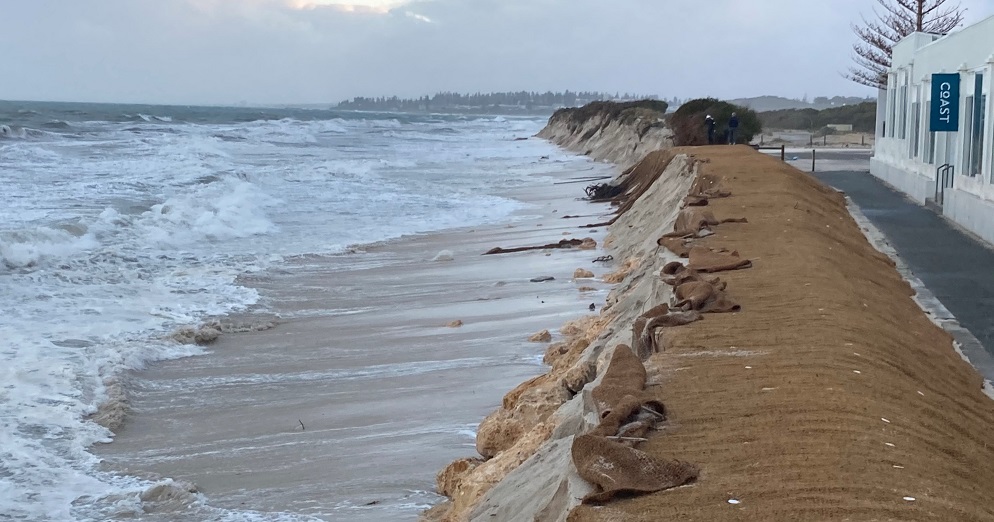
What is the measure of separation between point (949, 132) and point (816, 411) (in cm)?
1944

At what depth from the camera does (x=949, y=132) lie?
890 inches

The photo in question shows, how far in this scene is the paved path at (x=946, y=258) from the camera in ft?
33.4

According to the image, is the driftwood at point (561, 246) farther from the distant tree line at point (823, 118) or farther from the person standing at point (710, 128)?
the distant tree line at point (823, 118)

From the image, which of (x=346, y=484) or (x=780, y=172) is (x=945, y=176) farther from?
(x=346, y=484)

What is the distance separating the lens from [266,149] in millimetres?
58344

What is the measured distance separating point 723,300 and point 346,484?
3.15 m

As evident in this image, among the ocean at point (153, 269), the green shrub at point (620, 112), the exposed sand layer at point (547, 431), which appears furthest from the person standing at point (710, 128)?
the exposed sand layer at point (547, 431)

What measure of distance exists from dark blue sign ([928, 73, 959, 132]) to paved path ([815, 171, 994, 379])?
1782 mm

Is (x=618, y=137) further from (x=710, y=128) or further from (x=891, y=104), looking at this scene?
(x=891, y=104)

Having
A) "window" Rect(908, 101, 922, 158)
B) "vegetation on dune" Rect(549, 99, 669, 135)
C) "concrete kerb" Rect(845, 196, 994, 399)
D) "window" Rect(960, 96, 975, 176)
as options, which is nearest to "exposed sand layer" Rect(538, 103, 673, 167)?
"vegetation on dune" Rect(549, 99, 669, 135)

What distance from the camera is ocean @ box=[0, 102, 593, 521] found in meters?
7.43

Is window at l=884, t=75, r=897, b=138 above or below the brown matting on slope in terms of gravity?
above

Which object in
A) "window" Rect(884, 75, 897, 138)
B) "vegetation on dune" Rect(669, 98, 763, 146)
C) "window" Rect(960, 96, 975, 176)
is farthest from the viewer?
"vegetation on dune" Rect(669, 98, 763, 146)

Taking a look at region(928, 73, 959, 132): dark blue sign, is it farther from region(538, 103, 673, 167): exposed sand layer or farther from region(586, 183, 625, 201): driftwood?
region(538, 103, 673, 167): exposed sand layer
